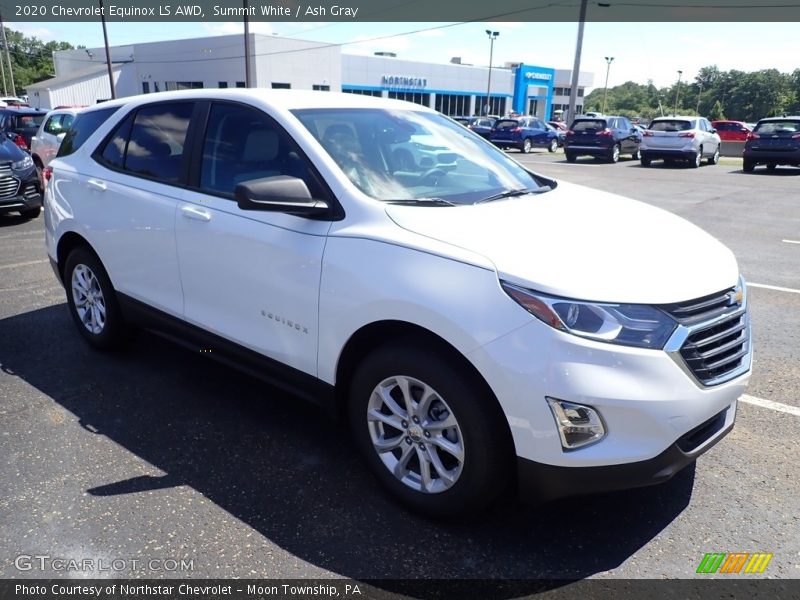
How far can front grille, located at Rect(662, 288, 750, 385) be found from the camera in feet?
7.85

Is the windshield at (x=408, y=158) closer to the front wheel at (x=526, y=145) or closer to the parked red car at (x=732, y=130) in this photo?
the front wheel at (x=526, y=145)

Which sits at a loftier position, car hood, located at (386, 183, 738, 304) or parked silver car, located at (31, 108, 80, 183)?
car hood, located at (386, 183, 738, 304)

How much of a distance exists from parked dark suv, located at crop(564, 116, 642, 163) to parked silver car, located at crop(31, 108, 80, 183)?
700 inches

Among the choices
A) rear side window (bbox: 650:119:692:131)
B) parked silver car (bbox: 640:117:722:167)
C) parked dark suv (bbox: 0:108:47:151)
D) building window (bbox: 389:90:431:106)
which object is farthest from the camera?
building window (bbox: 389:90:431:106)

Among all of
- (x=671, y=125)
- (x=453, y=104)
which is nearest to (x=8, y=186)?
(x=671, y=125)

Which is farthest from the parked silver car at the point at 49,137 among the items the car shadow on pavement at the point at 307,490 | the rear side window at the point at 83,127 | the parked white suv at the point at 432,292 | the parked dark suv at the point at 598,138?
the parked dark suv at the point at 598,138

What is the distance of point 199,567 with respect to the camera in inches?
99.7

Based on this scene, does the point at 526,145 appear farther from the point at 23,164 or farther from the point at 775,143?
the point at 23,164

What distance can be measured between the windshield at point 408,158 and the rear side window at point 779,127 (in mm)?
19492

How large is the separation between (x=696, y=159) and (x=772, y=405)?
66.3ft

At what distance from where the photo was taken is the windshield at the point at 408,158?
3.12 m

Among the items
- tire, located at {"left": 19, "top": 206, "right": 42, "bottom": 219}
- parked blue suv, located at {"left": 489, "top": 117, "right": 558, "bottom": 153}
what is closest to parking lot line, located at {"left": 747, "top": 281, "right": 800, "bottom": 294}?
tire, located at {"left": 19, "top": 206, "right": 42, "bottom": 219}

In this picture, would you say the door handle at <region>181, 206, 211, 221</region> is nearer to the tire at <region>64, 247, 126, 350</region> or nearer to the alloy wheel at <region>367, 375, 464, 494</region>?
the tire at <region>64, 247, 126, 350</region>

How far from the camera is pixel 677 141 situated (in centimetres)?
2148
